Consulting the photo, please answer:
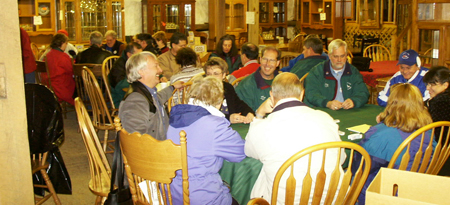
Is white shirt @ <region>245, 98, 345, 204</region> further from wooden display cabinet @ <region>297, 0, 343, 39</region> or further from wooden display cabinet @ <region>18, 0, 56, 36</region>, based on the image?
wooden display cabinet @ <region>297, 0, 343, 39</region>

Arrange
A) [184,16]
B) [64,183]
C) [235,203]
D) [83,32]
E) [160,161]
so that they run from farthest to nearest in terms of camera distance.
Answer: [184,16] → [83,32] → [64,183] → [235,203] → [160,161]

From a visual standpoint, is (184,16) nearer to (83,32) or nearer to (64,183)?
(83,32)

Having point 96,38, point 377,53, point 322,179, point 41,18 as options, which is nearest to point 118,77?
point 96,38

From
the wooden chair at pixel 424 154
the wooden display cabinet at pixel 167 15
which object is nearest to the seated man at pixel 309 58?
the wooden chair at pixel 424 154

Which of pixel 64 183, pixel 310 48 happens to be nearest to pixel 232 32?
pixel 310 48

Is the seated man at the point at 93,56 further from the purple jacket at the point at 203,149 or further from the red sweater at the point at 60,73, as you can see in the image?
the purple jacket at the point at 203,149

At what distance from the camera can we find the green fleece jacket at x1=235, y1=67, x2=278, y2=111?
11.4 ft

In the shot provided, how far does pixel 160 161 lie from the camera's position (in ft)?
6.27

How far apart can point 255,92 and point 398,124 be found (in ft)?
4.65

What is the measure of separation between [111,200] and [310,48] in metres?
3.18

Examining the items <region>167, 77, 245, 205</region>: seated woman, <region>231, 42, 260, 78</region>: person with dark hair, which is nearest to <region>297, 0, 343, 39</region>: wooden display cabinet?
<region>231, 42, 260, 78</region>: person with dark hair

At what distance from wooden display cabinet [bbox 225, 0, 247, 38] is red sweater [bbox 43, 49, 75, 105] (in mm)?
6179

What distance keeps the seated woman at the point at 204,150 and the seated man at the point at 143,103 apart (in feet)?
1.52

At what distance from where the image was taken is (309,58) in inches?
183
